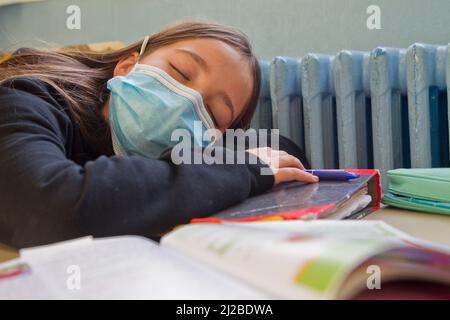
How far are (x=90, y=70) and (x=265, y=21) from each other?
2.40ft

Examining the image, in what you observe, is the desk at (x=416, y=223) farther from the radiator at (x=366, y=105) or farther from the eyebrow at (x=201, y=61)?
the radiator at (x=366, y=105)

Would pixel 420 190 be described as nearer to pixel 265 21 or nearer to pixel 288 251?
pixel 288 251

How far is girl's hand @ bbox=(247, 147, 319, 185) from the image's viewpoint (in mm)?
672

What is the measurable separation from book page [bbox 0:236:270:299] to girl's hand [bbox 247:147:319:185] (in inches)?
13.0

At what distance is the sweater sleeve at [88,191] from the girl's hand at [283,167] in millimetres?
112

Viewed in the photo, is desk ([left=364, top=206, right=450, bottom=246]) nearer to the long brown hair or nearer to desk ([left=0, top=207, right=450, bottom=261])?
desk ([left=0, top=207, right=450, bottom=261])

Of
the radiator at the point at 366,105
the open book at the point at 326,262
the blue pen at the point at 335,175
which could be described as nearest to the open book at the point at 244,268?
the open book at the point at 326,262

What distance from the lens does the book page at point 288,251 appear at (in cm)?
27

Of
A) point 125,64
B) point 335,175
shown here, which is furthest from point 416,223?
point 125,64

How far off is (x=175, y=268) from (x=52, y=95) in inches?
18.8

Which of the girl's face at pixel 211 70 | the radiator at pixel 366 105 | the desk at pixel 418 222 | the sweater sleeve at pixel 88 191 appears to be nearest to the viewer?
the sweater sleeve at pixel 88 191

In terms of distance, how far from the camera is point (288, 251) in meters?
0.31
